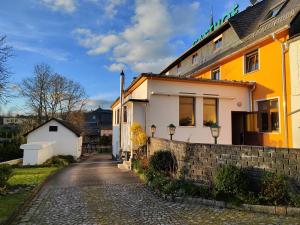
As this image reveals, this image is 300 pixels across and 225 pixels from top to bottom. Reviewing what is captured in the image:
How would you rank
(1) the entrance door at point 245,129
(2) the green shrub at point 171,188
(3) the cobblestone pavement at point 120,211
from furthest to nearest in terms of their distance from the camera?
(1) the entrance door at point 245,129 → (2) the green shrub at point 171,188 → (3) the cobblestone pavement at point 120,211

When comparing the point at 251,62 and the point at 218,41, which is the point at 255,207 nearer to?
the point at 251,62

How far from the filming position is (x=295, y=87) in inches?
517

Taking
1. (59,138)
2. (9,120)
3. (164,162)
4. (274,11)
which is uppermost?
(274,11)

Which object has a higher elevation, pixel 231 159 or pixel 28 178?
pixel 231 159

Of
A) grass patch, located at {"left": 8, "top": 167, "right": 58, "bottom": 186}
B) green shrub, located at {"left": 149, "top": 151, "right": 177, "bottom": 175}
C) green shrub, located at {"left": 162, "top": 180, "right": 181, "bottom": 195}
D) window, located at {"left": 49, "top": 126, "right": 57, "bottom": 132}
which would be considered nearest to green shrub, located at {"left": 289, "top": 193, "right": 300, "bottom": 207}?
green shrub, located at {"left": 162, "top": 180, "right": 181, "bottom": 195}

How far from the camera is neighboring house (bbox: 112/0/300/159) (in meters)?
13.6

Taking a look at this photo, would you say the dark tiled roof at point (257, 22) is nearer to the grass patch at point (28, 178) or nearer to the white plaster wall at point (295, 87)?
the white plaster wall at point (295, 87)

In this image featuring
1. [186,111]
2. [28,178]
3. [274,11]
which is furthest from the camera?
[274,11]

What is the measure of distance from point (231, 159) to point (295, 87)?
299 inches

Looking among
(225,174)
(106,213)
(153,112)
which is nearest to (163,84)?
(153,112)

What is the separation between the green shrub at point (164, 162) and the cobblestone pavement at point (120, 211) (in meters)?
1.21

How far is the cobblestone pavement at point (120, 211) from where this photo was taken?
19.4 feet

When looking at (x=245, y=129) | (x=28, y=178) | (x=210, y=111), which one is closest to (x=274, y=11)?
(x=245, y=129)

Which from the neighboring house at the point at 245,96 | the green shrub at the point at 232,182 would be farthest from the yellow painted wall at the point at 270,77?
the green shrub at the point at 232,182
